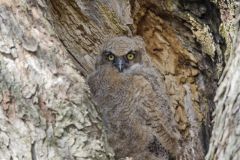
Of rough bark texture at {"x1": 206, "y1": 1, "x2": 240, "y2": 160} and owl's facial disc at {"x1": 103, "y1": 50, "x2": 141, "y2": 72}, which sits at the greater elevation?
rough bark texture at {"x1": 206, "y1": 1, "x2": 240, "y2": 160}

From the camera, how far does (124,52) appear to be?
4363 mm

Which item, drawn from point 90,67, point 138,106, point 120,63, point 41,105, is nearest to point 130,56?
point 120,63

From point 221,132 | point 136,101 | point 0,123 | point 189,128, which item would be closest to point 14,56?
point 0,123

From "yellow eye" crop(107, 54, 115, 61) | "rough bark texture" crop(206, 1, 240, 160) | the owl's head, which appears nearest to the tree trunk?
"rough bark texture" crop(206, 1, 240, 160)

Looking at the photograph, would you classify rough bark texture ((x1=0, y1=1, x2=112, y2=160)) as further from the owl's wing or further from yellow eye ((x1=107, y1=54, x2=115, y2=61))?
yellow eye ((x1=107, y1=54, x2=115, y2=61))

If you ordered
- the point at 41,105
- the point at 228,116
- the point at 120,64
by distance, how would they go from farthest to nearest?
1. the point at 120,64
2. the point at 41,105
3. the point at 228,116

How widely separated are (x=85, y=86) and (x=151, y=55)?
4.40 ft

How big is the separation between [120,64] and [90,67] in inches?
27.1

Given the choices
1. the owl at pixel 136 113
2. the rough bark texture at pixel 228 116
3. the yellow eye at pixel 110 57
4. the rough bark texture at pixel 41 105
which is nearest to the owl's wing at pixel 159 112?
the owl at pixel 136 113

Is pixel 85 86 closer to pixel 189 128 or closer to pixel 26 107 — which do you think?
pixel 26 107

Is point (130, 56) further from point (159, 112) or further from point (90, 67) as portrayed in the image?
point (90, 67)

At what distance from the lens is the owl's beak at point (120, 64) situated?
4316mm

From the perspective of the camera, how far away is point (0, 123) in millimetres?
3348

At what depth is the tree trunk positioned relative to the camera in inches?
131
